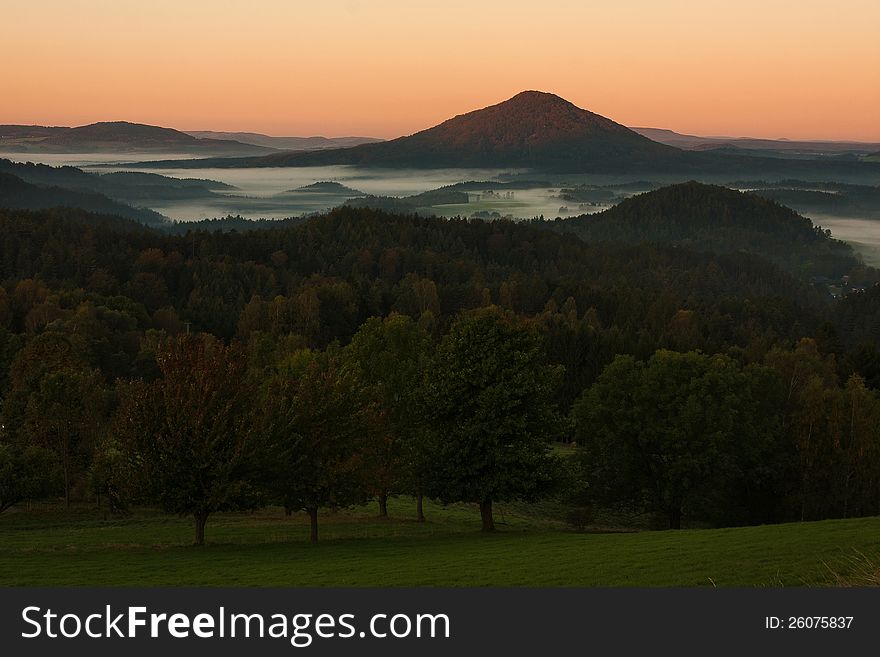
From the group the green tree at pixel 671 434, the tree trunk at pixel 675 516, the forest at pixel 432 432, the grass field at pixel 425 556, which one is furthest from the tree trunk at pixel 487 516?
the tree trunk at pixel 675 516

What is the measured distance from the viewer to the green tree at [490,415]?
3819cm

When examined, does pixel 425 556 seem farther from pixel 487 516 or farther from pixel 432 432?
pixel 487 516

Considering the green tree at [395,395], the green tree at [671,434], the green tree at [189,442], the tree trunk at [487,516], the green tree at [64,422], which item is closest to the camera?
the green tree at [189,442]

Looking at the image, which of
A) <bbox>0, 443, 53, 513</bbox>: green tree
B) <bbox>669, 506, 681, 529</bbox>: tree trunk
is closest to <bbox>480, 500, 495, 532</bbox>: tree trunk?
<bbox>669, 506, 681, 529</bbox>: tree trunk

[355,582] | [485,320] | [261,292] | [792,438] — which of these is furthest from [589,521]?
[261,292]

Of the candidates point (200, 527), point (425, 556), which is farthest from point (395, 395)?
point (425, 556)

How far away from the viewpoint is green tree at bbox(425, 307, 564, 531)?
125 ft

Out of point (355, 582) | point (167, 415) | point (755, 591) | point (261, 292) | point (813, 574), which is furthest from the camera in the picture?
point (261, 292)

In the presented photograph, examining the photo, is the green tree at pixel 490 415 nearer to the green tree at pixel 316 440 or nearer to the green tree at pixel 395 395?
the green tree at pixel 395 395

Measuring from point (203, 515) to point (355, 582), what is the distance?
12036 millimetres

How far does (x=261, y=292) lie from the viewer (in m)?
195

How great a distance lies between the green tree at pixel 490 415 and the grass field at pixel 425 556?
2.28 m

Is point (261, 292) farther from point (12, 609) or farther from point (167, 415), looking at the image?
point (12, 609)

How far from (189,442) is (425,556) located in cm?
974
